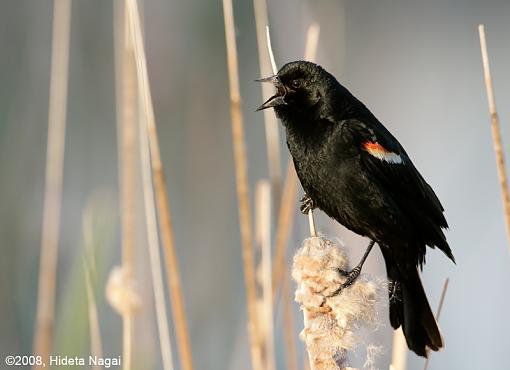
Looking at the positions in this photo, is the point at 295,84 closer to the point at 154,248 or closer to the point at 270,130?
the point at 270,130

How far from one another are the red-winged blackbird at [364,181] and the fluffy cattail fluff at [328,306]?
346 mm

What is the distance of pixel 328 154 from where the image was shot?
6.66 feet

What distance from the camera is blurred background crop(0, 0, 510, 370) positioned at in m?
2.73

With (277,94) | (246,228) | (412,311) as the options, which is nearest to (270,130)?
(277,94)

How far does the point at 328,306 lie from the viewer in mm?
1634

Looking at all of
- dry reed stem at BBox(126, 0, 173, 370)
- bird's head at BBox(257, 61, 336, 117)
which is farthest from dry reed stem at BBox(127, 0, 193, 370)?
bird's head at BBox(257, 61, 336, 117)

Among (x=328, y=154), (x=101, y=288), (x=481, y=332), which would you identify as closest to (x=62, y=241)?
(x=101, y=288)

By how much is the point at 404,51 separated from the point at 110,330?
8.05ft

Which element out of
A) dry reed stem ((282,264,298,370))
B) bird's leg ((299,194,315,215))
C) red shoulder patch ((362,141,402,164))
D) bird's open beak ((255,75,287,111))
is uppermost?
bird's open beak ((255,75,287,111))

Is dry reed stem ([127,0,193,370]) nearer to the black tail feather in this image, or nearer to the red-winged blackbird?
the red-winged blackbird

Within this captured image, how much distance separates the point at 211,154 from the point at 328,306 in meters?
1.77

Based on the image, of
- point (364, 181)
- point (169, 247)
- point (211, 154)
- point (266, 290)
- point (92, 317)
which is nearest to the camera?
point (169, 247)

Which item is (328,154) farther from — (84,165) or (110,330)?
(84,165)

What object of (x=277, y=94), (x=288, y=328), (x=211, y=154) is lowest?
(x=288, y=328)
